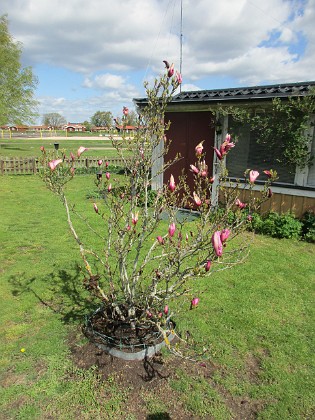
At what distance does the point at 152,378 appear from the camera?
295 cm

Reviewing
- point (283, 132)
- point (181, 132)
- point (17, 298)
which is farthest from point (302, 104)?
point (17, 298)

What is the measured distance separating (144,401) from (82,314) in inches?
61.9

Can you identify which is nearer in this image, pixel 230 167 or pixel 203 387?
pixel 203 387

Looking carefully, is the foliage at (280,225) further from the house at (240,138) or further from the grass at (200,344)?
the grass at (200,344)

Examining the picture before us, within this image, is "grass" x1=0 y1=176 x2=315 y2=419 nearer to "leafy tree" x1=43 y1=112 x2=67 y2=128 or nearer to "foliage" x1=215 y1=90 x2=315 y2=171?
"foliage" x1=215 y1=90 x2=315 y2=171

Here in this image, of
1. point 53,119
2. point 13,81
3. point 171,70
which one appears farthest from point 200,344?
point 53,119

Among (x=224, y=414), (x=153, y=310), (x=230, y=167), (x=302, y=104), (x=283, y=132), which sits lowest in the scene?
(x=224, y=414)

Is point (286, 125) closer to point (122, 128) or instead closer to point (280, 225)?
point (280, 225)

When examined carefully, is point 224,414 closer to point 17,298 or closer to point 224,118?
point 17,298

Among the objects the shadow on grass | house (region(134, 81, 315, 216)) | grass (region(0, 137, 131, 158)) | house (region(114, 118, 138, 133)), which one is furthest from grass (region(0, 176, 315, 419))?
grass (region(0, 137, 131, 158))

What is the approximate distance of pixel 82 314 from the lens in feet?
13.2

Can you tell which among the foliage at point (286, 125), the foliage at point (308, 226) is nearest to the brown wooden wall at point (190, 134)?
the foliage at point (286, 125)

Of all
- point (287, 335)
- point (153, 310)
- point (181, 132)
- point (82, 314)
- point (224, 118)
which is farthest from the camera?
point (181, 132)

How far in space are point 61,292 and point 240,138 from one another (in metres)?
5.79
